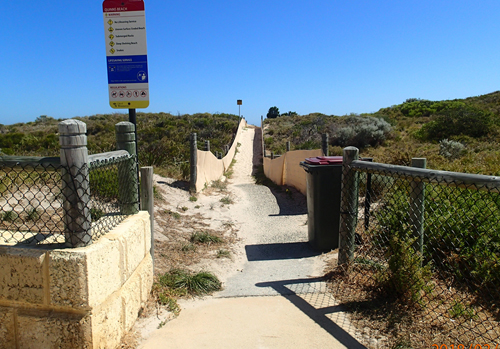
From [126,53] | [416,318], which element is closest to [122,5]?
[126,53]

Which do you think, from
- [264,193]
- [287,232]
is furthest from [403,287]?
[264,193]

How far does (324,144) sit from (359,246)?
17.0 feet

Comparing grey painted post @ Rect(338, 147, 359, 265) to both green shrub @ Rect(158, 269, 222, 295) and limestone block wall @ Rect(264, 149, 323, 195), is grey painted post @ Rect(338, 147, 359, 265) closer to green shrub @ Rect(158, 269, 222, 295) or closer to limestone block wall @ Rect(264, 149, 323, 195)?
green shrub @ Rect(158, 269, 222, 295)

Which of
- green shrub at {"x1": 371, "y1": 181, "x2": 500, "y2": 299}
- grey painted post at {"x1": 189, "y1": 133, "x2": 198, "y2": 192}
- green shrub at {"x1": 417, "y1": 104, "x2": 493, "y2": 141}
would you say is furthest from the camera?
green shrub at {"x1": 417, "y1": 104, "x2": 493, "y2": 141}

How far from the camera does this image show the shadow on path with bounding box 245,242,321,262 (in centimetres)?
536

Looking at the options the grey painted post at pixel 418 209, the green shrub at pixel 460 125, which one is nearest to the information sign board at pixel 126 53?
the grey painted post at pixel 418 209

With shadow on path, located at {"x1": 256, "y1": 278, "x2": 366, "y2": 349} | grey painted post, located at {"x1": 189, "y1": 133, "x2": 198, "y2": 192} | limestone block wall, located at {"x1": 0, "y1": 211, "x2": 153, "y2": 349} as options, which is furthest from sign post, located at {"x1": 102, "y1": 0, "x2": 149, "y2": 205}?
grey painted post, located at {"x1": 189, "y1": 133, "x2": 198, "y2": 192}

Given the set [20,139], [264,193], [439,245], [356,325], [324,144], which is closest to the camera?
[356,325]

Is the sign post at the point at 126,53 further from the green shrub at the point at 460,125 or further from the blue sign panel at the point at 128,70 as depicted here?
the green shrub at the point at 460,125

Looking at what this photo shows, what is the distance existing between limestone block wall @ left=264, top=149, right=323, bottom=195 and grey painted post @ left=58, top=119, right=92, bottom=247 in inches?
289

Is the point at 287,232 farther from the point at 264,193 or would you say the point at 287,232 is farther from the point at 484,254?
the point at 264,193

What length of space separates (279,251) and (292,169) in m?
5.92

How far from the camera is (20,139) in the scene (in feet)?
83.6

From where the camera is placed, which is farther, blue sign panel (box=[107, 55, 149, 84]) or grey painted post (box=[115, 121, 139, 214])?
blue sign panel (box=[107, 55, 149, 84])
